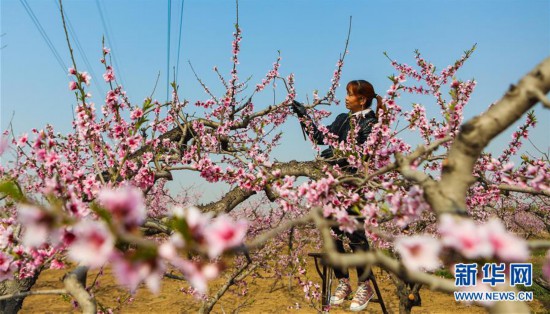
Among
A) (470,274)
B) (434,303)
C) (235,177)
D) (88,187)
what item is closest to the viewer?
(470,274)

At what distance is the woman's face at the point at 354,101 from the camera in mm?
4727

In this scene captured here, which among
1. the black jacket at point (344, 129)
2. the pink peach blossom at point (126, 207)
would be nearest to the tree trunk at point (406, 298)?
the black jacket at point (344, 129)

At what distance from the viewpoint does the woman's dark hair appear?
4.73 m

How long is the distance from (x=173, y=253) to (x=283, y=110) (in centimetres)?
625

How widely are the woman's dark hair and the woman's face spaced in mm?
37

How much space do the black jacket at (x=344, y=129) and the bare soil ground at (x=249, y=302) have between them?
3.93 meters

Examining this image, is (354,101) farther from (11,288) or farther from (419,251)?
(11,288)

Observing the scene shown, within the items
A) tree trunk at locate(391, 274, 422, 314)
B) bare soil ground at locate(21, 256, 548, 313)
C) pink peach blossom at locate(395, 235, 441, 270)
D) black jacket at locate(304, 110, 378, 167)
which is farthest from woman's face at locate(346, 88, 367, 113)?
bare soil ground at locate(21, 256, 548, 313)

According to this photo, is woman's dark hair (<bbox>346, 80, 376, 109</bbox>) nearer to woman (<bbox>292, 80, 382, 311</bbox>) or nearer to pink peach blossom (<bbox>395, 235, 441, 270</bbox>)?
woman (<bbox>292, 80, 382, 311</bbox>)

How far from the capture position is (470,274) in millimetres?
1472

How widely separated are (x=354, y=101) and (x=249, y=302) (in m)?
5.98

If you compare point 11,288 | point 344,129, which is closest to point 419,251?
point 344,129

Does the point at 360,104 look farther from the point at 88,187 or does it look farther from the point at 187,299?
the point at 187,299

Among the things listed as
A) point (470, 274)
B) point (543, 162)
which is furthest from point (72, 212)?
point (543, 162)
